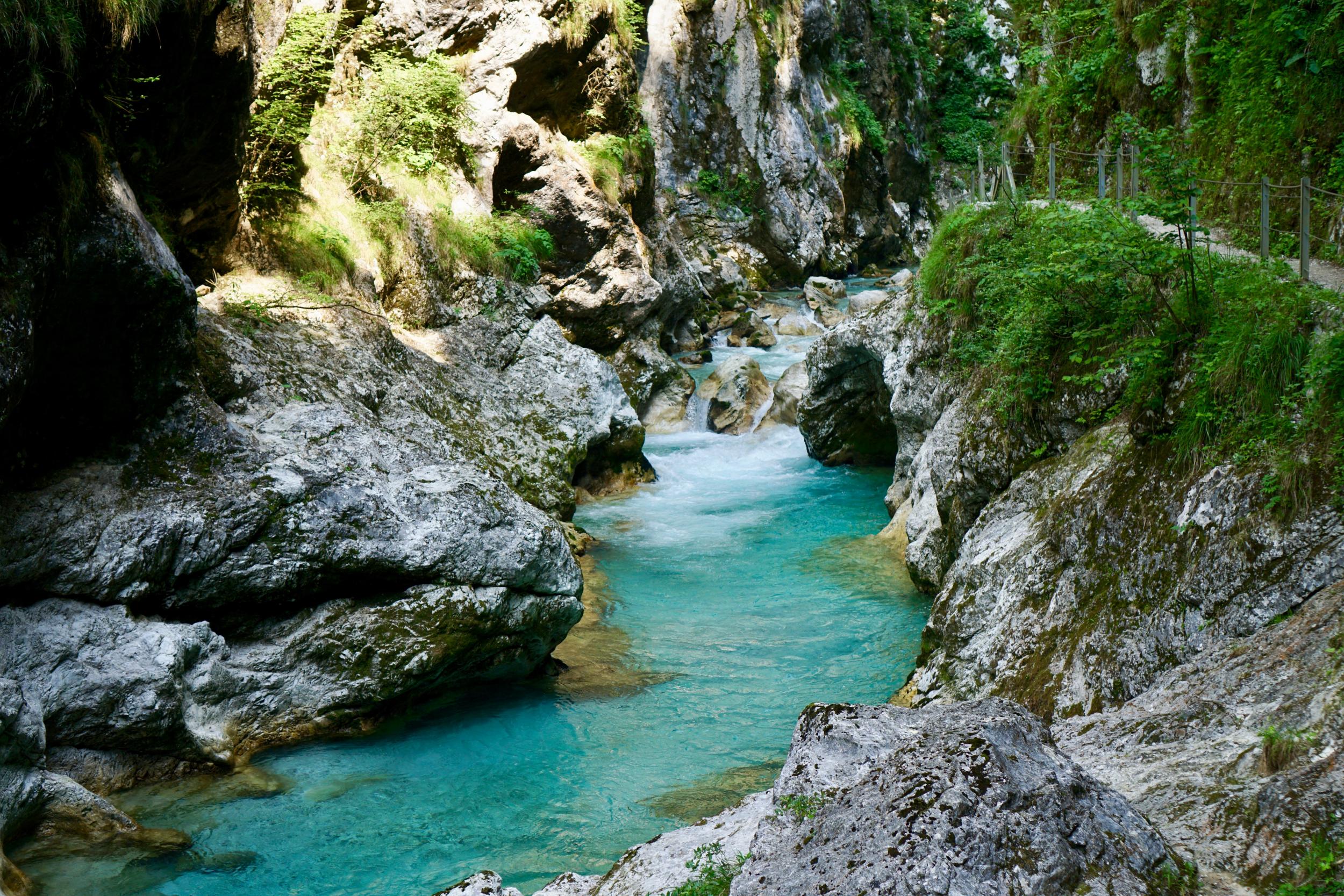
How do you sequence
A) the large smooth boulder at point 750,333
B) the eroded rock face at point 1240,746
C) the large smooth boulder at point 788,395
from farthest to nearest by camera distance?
1. the large smooth boulder at point 750,333
2. the large smooth boulder at point 788,395
3. the eroded rock face at point 1240,746

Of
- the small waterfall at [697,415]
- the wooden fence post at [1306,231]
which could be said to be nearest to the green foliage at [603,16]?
the small waterfall at [697,415]

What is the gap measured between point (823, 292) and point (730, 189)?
4.82m

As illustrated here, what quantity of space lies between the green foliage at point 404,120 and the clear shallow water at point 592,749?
6429 millimetres

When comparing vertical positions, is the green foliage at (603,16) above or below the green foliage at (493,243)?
above

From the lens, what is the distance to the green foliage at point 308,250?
11.1m

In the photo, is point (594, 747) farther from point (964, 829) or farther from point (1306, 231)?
point (1306, 231)

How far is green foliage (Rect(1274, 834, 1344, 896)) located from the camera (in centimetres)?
291

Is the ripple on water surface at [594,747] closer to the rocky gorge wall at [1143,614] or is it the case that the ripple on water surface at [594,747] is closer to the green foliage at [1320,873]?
the rocky gorge wall at [1143,614]

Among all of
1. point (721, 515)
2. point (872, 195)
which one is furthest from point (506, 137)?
point (872, 195)

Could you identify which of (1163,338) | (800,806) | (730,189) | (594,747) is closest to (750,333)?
(730,189)

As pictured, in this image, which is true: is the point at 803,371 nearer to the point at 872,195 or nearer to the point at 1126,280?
the point at 1126,280

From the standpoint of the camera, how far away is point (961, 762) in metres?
3.28

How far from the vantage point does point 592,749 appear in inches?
314

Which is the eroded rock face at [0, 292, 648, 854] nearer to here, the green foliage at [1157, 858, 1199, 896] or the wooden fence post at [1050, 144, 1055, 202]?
the green foliage at [1157, 858, 1199, 896]
